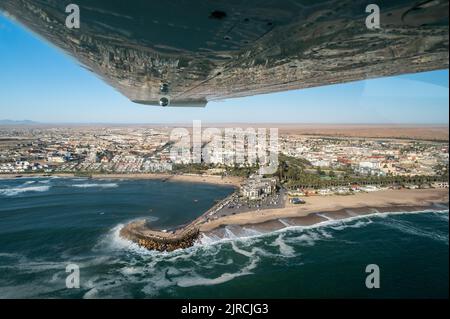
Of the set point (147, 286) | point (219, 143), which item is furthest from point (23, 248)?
point (219, 143)

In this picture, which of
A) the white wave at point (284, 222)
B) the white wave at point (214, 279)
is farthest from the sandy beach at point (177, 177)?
the white wave at point (214, 279)

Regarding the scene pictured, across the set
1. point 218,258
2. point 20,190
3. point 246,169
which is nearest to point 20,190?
point 20,190

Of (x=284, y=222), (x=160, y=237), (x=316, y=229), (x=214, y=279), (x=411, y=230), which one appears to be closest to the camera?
(x=214, y=279)

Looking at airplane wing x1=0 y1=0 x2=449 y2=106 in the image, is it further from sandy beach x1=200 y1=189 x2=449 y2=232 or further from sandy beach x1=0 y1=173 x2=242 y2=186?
sandy beach x1=0 y1=173 x2=242 y2=186

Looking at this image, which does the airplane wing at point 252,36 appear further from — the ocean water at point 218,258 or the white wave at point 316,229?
the white wave at point 316,229

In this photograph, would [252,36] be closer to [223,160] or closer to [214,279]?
[214,279]

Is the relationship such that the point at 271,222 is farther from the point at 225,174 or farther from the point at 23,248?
the point at 225,174
